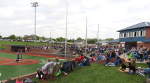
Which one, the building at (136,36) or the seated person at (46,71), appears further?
the building at (136,36)

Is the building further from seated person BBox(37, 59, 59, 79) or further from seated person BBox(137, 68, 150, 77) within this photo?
seated person BBox(37, 59, 59, 79)

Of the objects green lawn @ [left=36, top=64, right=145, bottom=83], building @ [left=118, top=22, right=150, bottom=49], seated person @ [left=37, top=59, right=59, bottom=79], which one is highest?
building @ [left=118, top=22, right=150, bottom=49]

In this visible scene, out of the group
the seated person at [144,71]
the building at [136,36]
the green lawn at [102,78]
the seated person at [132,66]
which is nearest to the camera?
the seated person at [144,71]

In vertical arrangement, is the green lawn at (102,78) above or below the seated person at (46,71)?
below

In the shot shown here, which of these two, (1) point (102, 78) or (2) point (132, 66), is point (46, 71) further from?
(2) point (132, 66)

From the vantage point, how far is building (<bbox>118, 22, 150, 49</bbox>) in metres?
44.2

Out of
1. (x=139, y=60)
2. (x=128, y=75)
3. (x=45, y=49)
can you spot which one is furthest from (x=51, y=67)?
(x=45, y=49)

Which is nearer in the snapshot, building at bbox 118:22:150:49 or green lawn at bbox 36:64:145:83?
green lawn at bbox 36:64:145:83

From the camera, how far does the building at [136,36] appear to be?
145 feet

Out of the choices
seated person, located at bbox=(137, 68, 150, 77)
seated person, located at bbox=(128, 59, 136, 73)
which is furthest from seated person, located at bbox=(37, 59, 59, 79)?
seated person, located at bbox=(137, 68, 150, 77)

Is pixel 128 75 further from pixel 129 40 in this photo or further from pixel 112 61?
pixel 129 40

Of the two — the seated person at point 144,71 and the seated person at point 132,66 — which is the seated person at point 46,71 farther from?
the seated person at point 144,71

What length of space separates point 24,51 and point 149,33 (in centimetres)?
2591

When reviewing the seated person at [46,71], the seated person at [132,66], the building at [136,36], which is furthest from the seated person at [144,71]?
the building at [136,36]
